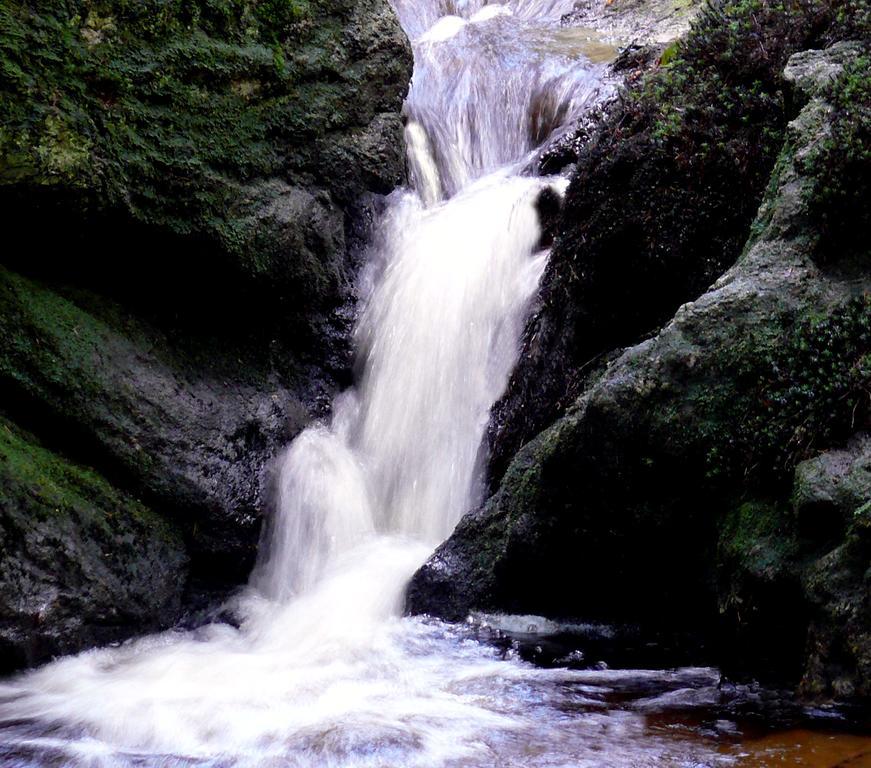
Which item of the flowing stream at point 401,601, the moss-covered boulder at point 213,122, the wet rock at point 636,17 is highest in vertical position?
the wet rock at point 636,17

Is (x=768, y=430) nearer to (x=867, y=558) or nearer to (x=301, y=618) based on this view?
(x=867, y=558)

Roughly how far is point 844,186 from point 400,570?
3.69m

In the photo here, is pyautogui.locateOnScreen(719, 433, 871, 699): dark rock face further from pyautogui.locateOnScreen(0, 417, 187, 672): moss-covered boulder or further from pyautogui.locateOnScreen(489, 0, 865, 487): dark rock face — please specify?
pyautogui.locateOnScreen(0, 417, 187, 672): moss-covered boulder

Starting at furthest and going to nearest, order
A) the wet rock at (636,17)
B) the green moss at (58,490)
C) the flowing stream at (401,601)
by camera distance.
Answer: the wet rock at (636,17) < the green moss at (58,490) < the flowing stream at (401,601)

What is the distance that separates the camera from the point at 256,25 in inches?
285

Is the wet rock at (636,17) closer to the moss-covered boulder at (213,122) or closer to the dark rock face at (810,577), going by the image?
the moss-covered boulder at (213,122)

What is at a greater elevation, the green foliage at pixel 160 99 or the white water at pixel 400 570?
the green foliage at pixel 160 99

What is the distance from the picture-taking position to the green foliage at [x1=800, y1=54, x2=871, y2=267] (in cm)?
469

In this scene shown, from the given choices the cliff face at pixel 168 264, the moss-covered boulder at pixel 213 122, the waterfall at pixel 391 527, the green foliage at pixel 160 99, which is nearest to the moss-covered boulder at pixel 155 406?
the cliff face at pixel 168 264

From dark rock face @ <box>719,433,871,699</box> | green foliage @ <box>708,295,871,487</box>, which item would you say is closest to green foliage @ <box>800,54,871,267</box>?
green foliage @ <box>708,295,871,487</box>

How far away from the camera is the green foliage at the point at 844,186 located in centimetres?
469

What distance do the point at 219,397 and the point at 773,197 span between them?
422 cm

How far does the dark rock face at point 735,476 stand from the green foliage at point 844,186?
0.06 metres

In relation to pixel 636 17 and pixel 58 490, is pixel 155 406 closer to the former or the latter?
Result: pixel 58 490
